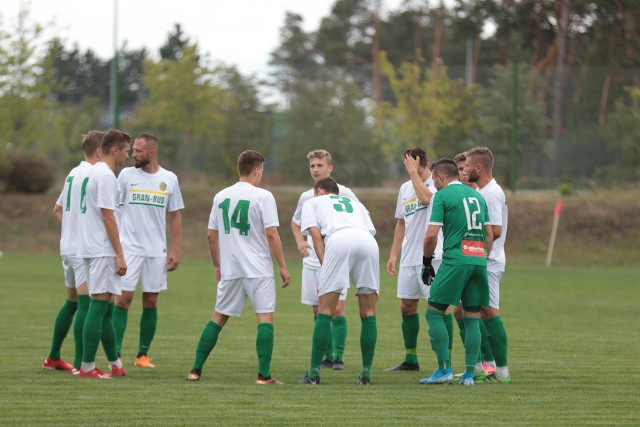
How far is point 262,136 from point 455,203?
88.1ft

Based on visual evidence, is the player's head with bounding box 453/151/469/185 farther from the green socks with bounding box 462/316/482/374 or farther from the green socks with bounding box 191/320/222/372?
the green socks with bounding box 191/320/222/372

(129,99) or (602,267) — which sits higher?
(129,99)

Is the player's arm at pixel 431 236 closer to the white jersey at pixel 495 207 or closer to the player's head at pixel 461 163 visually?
the white jersey at pixel 495 207

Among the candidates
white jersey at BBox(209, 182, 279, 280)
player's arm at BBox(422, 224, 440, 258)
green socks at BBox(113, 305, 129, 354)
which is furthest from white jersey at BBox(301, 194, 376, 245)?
green socks at BBox(113, 305, 129, 354)

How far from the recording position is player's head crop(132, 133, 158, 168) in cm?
1084

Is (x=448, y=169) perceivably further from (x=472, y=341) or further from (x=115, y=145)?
(x=115, y=145)

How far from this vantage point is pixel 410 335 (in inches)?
430

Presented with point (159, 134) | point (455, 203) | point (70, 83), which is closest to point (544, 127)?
point (159, 134)

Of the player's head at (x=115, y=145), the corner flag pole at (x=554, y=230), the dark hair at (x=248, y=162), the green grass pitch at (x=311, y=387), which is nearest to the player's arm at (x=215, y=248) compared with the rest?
the dark hair at (x=248, y=162)

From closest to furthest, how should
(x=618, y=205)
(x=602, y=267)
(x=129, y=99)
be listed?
(x=602, y=267), (x=618, y=205), (x=129, y=99)

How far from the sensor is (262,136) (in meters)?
36.0

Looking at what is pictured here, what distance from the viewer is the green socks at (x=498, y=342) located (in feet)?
32.1

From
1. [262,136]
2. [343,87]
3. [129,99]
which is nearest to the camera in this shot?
[262,136]

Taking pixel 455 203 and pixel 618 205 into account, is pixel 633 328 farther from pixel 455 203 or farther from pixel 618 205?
pixel 618 205
